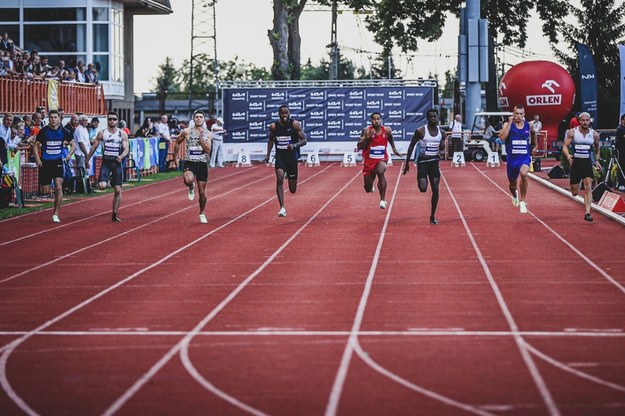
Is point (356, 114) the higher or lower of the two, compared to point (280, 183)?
higher

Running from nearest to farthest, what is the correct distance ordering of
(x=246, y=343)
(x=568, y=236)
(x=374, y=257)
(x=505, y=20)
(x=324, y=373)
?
1. (x=324, y=373)
2. (x=246, y=343)
3. (x=374, y=257)
4. (x=568, y=236)
5. (x=505, y=20)

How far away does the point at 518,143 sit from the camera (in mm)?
22312

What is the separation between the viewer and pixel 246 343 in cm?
1057

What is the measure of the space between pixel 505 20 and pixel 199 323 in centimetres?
5739

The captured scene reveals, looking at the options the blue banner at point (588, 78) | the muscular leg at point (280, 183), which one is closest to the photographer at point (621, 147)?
the muscular leg at point (280, 183)

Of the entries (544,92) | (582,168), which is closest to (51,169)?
(582,168)

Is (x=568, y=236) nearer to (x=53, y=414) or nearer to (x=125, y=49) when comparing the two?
(x=53, y=414)

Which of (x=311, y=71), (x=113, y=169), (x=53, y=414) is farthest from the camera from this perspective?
(x=311, y=71)

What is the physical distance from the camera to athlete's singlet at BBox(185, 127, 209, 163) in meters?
22.2

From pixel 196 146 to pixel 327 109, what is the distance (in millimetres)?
28835

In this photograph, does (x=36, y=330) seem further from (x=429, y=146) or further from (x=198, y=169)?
(x=429, y=146)

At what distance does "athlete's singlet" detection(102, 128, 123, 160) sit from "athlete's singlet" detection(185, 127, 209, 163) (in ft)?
4.20

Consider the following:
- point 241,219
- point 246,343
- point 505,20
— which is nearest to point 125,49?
point 505,20

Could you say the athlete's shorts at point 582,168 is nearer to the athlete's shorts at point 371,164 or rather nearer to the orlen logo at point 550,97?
the athlete's shorts at point 371,164
